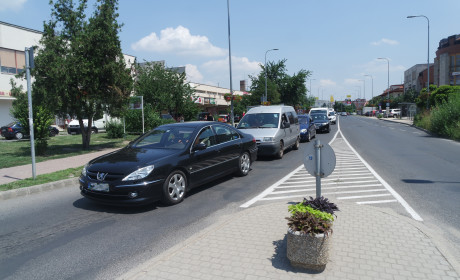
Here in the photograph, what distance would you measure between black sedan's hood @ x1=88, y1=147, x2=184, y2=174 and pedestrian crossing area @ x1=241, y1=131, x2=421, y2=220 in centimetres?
189

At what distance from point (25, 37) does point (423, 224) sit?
35658 millimetres

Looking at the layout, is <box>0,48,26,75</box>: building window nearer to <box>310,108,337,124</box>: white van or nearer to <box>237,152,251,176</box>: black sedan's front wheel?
<box>237,152,251,176</box>: black sedan's front wheel

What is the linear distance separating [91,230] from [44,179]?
172 inches

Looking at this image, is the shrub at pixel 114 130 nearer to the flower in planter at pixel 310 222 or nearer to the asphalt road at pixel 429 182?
the asphalt road at pixel 429 182

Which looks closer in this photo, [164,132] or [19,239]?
[19,239]

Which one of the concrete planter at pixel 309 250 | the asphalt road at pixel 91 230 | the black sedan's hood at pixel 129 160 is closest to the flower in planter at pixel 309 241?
the concrete planter at pixel 309 250

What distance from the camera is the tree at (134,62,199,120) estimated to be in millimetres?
25797

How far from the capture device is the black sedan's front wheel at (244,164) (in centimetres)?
886

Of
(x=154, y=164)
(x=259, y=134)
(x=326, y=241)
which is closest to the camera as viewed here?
(x=326, y=241)

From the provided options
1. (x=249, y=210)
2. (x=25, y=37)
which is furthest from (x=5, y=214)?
(x=25, y=37)

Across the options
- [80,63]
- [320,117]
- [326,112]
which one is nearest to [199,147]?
[80,63]

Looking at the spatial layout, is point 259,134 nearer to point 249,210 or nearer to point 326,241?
point 249,210

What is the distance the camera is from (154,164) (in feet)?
19.6

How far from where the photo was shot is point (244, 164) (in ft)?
30.0
